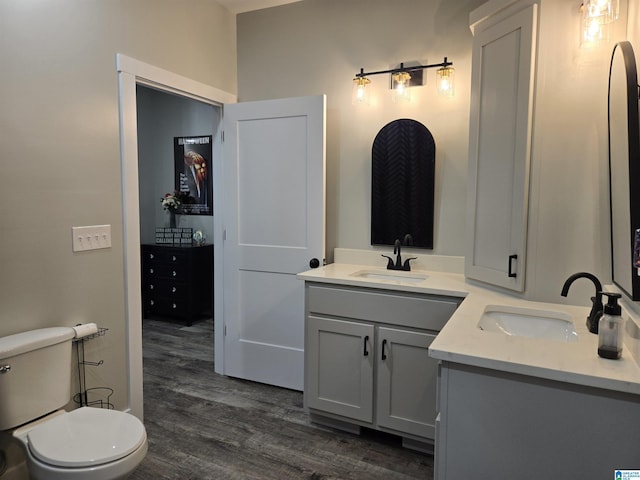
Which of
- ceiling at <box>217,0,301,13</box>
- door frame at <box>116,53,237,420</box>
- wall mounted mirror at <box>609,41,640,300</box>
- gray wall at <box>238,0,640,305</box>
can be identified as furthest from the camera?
ceiling at <box>217,0,301,13</box>

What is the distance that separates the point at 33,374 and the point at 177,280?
108 inches

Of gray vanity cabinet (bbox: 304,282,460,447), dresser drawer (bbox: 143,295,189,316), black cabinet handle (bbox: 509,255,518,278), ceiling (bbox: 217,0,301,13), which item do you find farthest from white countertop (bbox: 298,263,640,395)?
dresser drawer (bbox: 143,295,189,316)

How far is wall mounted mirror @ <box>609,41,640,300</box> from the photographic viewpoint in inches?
51.1

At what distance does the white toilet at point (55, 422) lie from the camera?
1.53m

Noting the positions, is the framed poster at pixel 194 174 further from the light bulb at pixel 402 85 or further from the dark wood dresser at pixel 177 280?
the light bulb at pixel 402 85

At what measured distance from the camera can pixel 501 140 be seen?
2055mm

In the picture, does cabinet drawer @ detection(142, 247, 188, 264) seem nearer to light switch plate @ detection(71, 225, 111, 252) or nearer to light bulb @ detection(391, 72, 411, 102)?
light switch plate @ detection(71, 225, 111, 252)

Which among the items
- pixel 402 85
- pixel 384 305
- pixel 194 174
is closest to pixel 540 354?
pixel 384 305

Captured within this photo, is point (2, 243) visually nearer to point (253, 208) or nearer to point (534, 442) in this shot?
point (253, 208)

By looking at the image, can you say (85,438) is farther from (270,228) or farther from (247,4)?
(247,4)

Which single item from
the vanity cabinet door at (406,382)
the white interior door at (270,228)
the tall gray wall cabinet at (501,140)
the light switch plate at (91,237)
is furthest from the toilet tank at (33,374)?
the tall gray wall cabinet at (501,140)

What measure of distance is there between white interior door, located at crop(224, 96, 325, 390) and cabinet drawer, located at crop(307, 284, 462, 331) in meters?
0.46

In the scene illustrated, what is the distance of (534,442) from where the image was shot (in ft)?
4.09

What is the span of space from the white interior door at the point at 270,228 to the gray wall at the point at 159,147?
182 cm
